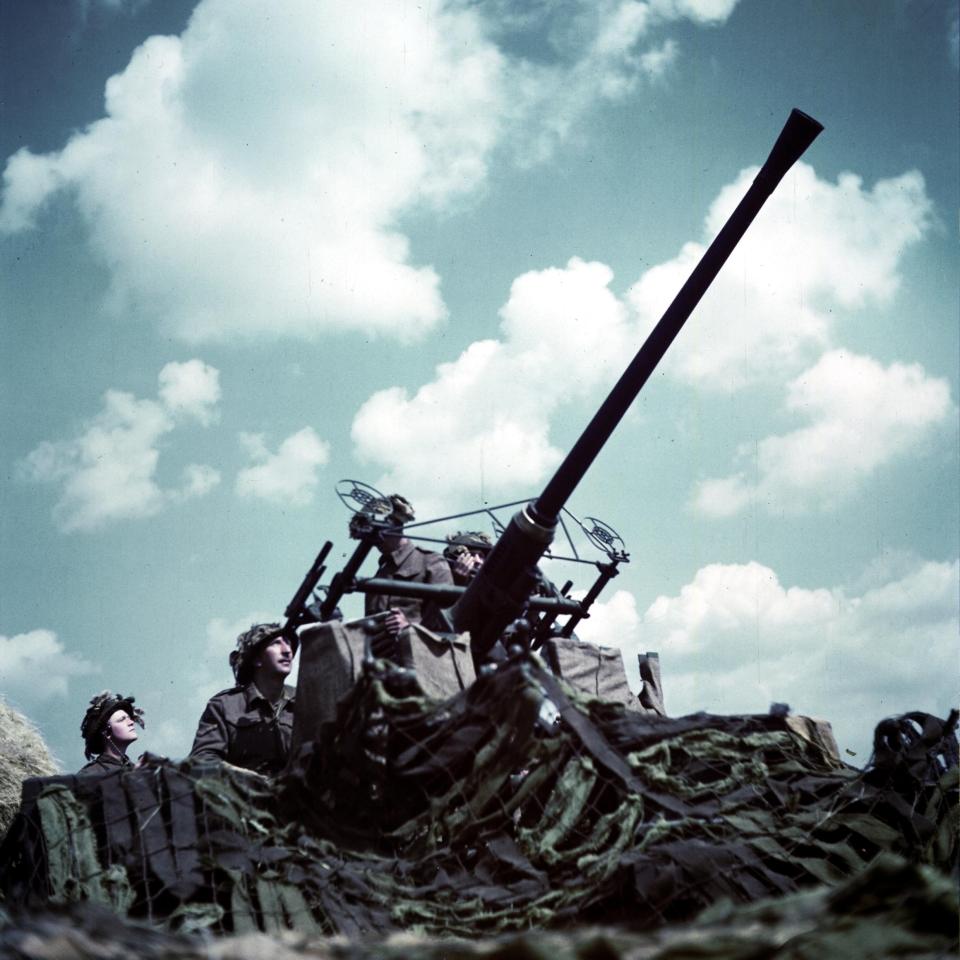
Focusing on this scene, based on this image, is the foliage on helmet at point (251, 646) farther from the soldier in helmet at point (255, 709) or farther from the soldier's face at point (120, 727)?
the soldier's face at point (120, 727)

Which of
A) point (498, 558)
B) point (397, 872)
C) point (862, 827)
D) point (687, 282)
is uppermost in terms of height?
point (687, 282)

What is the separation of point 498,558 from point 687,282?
1.74 metres

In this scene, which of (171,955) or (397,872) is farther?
(397,872)

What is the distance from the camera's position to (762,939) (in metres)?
1.54

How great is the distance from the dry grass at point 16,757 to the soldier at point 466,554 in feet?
10.4

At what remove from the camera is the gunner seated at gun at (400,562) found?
19.3 ft

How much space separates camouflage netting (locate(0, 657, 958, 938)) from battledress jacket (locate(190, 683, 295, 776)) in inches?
83.6

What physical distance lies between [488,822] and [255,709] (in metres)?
3.05

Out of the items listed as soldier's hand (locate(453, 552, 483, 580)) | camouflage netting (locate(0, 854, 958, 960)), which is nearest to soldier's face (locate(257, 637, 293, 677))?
soldier's hand (locate(453, 552, 483, 580))

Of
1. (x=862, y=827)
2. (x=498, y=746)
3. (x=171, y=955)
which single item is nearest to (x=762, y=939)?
(x=171, y=955)

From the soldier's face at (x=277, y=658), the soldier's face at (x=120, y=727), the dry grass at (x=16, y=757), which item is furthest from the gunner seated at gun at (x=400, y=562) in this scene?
the dry grass at (x=16, y=757)

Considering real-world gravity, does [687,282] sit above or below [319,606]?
above

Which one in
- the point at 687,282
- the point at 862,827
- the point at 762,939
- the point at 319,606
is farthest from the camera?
the point at 319,606

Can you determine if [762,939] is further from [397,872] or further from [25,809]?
[25,809]
